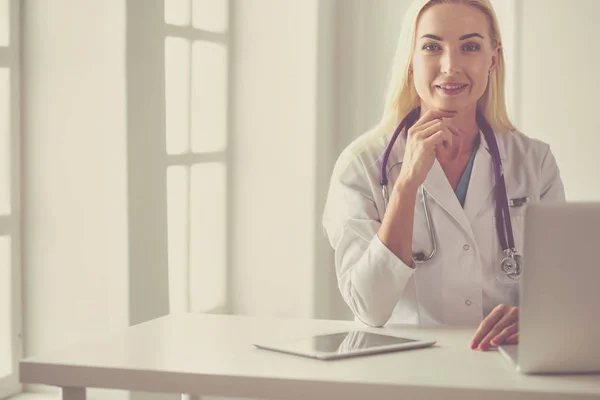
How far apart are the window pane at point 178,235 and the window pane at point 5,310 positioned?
740 mm

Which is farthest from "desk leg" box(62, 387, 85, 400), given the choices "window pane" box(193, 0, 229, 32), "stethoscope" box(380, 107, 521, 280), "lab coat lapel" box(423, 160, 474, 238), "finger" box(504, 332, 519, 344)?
"window pane" box(193, 0, 229, 32)

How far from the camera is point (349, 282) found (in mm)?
2230

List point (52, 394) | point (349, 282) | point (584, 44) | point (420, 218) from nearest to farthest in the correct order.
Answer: point (349, 282)
point (420, 218)
point (52, 394)
point (584, 44)

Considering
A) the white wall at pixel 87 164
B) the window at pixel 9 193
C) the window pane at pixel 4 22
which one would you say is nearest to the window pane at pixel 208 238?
the white wall at pixel 87 164

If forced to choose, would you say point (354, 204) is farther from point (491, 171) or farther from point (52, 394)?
point (52, 394)

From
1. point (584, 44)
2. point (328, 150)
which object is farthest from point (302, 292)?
point (584, 44)

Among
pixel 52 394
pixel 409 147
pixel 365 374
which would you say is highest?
pixel 409 147

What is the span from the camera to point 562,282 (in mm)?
1524

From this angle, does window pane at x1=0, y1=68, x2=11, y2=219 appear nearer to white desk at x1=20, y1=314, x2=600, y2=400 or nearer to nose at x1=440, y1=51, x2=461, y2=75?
white desk at x1=20, y1=314, x2=600, y2=400

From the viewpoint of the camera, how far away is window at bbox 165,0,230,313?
3.52 meters

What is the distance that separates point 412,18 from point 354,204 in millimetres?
517

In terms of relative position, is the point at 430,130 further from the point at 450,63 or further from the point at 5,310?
the point at 5,310

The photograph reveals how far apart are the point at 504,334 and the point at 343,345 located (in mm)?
297

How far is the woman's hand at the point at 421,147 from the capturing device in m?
2.22
